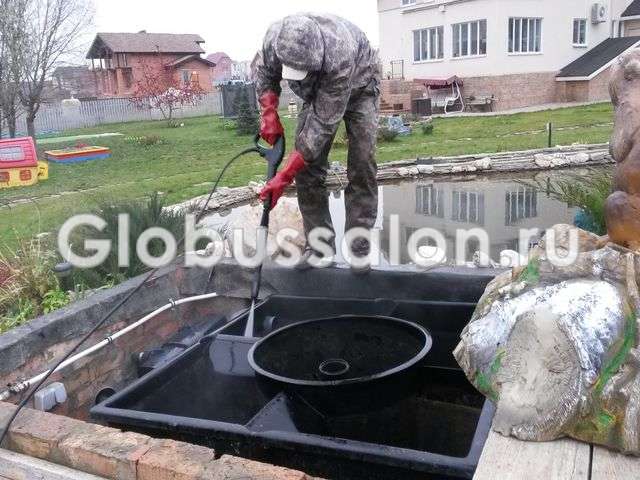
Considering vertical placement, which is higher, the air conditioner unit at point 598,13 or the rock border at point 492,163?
the air conditioner unit at point 598,13

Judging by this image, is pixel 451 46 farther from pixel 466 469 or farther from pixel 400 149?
pixel 466 469

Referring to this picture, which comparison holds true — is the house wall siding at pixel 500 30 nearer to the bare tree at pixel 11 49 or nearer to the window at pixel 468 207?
the window at pixel 468 207

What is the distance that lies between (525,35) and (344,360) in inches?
841

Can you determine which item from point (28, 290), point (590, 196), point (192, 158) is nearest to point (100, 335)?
point (28, 290)

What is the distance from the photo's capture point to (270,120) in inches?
139

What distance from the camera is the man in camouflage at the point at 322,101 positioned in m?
3.18

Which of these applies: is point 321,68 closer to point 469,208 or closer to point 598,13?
point 469,208

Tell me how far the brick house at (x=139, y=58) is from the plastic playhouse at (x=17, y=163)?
26.5 meters

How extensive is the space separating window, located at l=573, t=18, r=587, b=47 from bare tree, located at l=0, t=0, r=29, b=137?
1804 cm

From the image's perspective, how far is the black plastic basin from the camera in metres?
2.44

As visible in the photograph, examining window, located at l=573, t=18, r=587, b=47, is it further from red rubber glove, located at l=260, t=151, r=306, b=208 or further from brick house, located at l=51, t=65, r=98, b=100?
brick house, located at l=51, t=65, r=98, b=100

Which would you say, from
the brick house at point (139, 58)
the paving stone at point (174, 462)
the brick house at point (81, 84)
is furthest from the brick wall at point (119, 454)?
the brick house at point (81, 84)

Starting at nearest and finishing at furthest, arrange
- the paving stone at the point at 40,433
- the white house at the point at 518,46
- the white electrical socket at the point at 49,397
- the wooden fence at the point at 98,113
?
the paving stone at the point at 40,433 → the white electrical socket at the point at 49,397 → the white house at the point at 518,46 → the wooden fence at the point at 98,113

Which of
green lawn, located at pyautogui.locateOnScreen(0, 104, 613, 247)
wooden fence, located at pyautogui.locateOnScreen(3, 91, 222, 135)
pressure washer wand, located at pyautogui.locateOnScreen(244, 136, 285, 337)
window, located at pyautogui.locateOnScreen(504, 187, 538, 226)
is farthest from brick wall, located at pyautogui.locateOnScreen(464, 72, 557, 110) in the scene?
pressure washer wand, located at pyautogui.locateOnScreen(244, 136, 285, 337)
